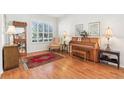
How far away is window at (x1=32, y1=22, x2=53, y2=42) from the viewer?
7.57m

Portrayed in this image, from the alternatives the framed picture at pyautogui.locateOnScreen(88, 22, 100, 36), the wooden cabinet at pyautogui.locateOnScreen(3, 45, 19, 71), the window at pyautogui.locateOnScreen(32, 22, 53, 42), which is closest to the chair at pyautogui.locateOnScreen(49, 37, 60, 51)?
the window at pyautogui.locateOnScreen(32, 22, 53, 42)

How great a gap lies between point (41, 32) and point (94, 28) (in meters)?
4.04

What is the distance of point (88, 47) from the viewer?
5227mm

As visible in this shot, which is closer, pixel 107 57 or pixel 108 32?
pixel 108 32

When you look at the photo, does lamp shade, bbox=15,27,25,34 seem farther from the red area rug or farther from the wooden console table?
the wooden console table

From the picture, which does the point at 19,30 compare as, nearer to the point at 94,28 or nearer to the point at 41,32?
the point at 41,32

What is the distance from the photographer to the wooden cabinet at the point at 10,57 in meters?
3.71

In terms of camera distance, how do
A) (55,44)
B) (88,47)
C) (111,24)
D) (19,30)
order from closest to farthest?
(111,24) → (88,47) → (19,30) → (55,44)

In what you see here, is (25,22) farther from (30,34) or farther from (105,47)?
(105,47)

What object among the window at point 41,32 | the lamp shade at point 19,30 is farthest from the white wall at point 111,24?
the lamp shade at point 19,30

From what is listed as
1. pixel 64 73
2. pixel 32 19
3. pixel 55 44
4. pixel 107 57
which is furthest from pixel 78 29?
pixel 64 73

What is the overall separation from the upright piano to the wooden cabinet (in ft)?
10.1

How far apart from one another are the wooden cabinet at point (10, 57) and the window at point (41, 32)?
11.7 ft
